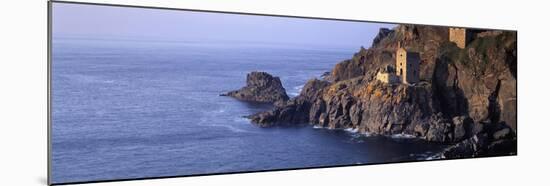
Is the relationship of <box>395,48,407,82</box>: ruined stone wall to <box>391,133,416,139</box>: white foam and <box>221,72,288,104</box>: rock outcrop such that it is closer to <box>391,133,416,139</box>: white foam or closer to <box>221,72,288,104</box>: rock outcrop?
<box>391,133,416,139</box>: white foam

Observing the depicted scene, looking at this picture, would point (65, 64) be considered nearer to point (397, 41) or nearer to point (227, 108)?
point (227, 108)

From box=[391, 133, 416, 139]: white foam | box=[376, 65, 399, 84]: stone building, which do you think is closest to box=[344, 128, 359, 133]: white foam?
box=[391, 133, 416, 139]: white foam

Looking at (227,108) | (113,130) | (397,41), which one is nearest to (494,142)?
(397,41)

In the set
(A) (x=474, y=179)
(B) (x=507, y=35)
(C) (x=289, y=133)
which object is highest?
(B) (x=507, y=35)

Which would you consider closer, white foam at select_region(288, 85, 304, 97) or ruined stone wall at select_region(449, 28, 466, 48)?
white foam at select_region(288, 85, 304, 97)

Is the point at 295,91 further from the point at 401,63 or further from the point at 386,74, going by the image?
the point at 401,63

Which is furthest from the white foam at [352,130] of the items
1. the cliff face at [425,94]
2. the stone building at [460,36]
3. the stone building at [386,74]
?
the stone building at [460,36]

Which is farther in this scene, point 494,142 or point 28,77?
point 494,142
